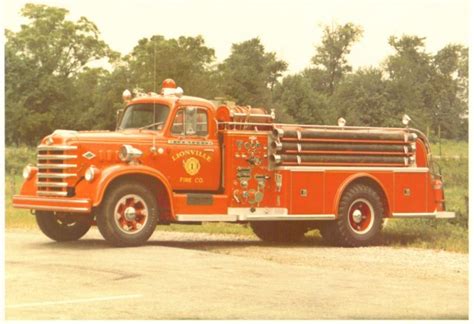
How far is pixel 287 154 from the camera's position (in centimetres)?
1753

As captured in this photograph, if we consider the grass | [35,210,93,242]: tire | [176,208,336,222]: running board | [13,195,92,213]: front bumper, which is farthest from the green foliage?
[35,210,93,242]: tire

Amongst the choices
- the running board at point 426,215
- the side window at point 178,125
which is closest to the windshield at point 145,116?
the side window at point 178,125

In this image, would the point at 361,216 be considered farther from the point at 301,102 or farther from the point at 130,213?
the point at 130,213

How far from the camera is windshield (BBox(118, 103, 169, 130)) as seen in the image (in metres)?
17.0

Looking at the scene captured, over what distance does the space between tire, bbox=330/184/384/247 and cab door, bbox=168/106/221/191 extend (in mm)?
2123

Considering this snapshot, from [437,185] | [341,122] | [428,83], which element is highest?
[428,83]

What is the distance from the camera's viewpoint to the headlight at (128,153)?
16.1m

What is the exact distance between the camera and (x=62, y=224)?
1738 cm

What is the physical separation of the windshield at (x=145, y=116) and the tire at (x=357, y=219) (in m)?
3.19

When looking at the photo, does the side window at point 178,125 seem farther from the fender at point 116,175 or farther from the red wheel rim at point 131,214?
the red wheel rim at point 131,214

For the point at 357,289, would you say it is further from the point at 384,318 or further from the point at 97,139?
the point at 97,139

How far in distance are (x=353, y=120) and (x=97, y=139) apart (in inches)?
344

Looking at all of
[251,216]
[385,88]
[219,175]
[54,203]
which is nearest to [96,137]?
[54,203]

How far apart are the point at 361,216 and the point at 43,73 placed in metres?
5.49
